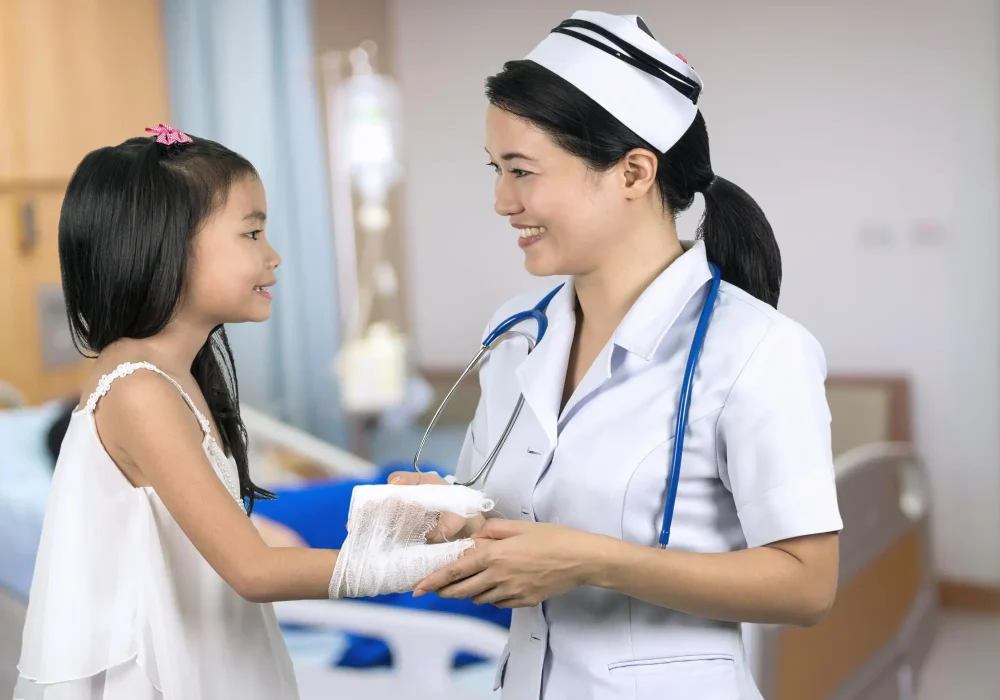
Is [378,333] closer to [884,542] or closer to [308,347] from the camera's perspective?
[308,347]

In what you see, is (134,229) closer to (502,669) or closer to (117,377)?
(117,377)

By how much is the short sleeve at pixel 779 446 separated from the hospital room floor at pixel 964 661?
234cm

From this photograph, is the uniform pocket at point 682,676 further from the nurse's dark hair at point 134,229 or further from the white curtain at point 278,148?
the white curtain at point 278,148

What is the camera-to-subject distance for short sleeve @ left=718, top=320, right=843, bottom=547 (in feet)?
3.17

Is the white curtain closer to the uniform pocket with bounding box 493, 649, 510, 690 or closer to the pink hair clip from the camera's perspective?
the pink hair clip

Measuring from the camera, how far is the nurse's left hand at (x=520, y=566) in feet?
3.14

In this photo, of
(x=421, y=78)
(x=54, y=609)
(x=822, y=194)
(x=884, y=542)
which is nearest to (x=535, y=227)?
(x=54, y=609)

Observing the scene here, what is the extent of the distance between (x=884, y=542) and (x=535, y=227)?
1.91 m

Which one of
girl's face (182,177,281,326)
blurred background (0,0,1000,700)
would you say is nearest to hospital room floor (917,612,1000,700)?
blurred background (0,0,1000,700)

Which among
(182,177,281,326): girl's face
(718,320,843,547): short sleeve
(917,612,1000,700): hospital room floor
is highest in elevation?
(182,177,281,326): girl's face

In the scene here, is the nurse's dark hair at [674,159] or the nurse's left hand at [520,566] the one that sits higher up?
the nurse's dark hair at [674,159]

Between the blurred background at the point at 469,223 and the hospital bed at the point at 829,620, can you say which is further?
the blurred background at the point at 469,223

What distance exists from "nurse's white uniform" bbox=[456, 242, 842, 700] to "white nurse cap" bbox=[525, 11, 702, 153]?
150 mm

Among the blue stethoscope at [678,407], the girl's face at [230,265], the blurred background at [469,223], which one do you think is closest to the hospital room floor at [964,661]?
the blurred background at [469,223]
